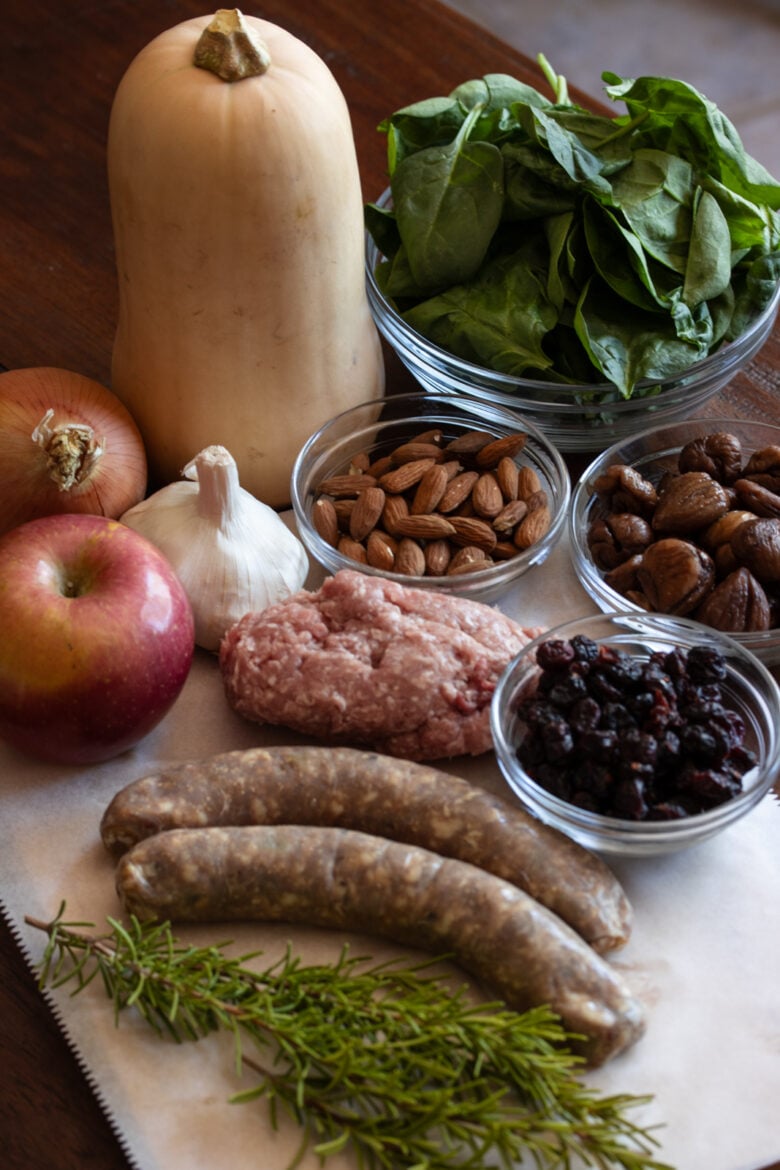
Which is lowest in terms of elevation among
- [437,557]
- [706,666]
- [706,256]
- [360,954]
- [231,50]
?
[360,954]

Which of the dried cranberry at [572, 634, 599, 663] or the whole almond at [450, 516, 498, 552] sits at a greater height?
the dried cranberry at [572, 634, 599, 663]

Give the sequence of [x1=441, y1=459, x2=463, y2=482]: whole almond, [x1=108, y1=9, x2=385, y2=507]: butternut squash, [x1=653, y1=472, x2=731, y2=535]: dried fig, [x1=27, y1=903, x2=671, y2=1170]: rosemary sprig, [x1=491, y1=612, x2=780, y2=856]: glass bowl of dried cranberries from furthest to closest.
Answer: [x1=441, y1=459, x2=463, y2=482]: whole almond, [x1=653, y1=472, x2=731, y2=535]: dried fig, [x1=108, y1=9, x2=385, y2=507]: butternut squash, [x1=491, y1=612, x2=780, y2=856]: glass bowl of dried cranberries, [x1=27, y1=903, x2=671, y2=1170]: rosemary sprig

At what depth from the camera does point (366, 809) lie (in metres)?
1.27

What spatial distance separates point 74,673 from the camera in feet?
4.32

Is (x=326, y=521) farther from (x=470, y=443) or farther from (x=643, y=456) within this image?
(x=643, y=456)

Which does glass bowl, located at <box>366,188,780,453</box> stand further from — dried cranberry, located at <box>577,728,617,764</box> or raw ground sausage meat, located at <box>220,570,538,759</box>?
dried cranberry, located at <box>577,728,617,764</box>

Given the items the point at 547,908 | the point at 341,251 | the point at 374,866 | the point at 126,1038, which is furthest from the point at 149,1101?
the point at 341,251

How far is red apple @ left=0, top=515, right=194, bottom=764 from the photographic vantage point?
1312 millimetres

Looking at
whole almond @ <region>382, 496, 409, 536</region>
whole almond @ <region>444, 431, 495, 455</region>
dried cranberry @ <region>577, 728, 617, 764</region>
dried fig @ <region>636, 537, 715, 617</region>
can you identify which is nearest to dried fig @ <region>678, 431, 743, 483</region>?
dried fig @ <region>636, 537, 715, 617</region>

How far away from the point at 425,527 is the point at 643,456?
1.08 ft

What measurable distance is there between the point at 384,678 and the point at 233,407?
1.44 ft

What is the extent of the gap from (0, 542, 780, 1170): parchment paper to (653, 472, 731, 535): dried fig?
361 mm

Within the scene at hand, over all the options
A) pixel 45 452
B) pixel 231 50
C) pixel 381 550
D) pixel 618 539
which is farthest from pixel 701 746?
pixel 231 50

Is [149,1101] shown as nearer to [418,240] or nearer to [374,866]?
[374,866]
